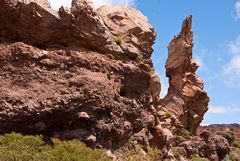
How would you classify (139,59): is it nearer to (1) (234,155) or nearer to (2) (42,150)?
(2) (42,150)

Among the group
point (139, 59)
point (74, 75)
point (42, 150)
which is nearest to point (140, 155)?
point (139, 59)

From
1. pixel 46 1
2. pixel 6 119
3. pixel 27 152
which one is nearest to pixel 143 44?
pixel 46 1

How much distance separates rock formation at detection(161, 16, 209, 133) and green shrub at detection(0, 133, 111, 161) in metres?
33.1

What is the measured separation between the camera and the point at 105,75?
25.2m

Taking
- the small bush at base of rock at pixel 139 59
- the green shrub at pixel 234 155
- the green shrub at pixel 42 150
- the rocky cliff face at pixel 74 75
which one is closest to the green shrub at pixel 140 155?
the rocky cliff face at pixel 74 75

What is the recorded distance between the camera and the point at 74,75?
24.1 m

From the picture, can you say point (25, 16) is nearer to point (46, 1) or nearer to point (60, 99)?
point (46, 1)

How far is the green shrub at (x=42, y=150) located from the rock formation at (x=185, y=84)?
3306 centimetres

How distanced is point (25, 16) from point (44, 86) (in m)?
3.82

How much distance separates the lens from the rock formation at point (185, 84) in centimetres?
5419

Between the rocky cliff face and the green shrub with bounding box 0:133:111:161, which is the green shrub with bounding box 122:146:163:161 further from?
the green shrub with bounding box 0:133:111:161

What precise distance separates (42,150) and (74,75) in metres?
5.07

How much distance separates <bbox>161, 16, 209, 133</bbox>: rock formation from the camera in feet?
178

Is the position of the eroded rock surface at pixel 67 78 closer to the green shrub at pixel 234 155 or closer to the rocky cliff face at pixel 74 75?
the rocky cliff face at pixel 74 75
